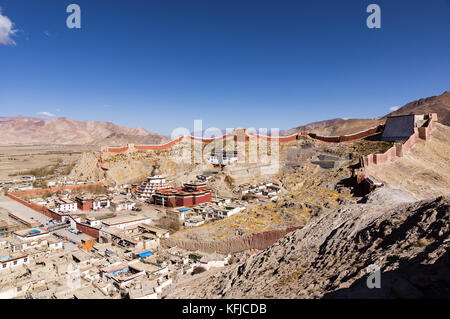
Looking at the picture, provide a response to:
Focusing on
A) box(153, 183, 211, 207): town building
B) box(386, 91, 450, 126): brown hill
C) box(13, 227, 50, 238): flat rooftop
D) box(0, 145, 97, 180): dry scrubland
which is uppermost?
box(386, 91, 450, 126): brown hill

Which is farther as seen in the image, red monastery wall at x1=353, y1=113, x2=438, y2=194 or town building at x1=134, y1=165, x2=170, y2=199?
town building at x1=134, y1=165, x2=170, y2=199

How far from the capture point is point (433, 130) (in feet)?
75.6

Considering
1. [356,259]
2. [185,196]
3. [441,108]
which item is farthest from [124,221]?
[441,108]

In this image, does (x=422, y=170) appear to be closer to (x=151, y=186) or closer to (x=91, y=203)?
(x=151, y=186)

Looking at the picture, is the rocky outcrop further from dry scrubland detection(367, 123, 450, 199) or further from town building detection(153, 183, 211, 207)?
town building detection(153, 183, 211, 207)

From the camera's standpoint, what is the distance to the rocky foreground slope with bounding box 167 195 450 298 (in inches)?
168

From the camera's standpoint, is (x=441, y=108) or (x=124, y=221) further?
(x=441, y=108)

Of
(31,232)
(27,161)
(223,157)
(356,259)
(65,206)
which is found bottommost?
(31,232)

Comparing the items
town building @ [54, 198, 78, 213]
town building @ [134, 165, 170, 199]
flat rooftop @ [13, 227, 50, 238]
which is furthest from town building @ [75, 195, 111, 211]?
flat rooftop @ [13, 227, 50, 238]

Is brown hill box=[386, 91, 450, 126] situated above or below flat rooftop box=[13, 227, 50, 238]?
above

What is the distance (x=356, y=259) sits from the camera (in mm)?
5938
